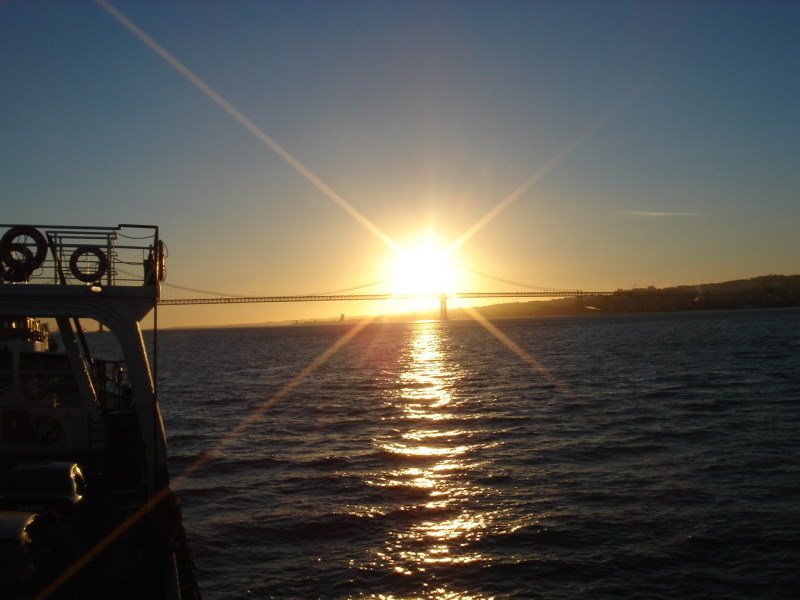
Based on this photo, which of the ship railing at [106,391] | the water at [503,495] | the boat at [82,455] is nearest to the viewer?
the boat at [82,455]

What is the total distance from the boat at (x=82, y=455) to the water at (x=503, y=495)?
2820 millimetres

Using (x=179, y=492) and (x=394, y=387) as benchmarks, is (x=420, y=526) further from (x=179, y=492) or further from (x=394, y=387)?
(x=394, y=387)

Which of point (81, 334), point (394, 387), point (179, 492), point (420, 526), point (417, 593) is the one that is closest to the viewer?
point (417, 593)

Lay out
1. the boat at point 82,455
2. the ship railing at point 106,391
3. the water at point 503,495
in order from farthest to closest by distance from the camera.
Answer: the ship railing at point 106,391 < the water at point 503,495 < the boat at point 82,455

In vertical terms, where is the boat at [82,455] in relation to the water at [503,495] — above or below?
above

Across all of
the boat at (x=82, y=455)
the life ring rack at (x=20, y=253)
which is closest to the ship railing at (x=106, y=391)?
the boat at (x=82, y=455)

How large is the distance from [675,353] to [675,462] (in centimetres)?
5442

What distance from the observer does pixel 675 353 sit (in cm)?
7319

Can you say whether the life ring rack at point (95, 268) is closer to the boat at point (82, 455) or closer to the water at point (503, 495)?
the boat at point (82, 455)

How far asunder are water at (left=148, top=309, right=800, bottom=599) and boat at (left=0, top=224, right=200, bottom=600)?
2820 millimetres

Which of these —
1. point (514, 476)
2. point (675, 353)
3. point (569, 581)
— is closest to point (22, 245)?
point (569, 581)

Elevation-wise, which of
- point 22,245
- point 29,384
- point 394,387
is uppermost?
point 22,245

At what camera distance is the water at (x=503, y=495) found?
14.2 m

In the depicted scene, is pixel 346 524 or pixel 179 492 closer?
pixel 346 524
